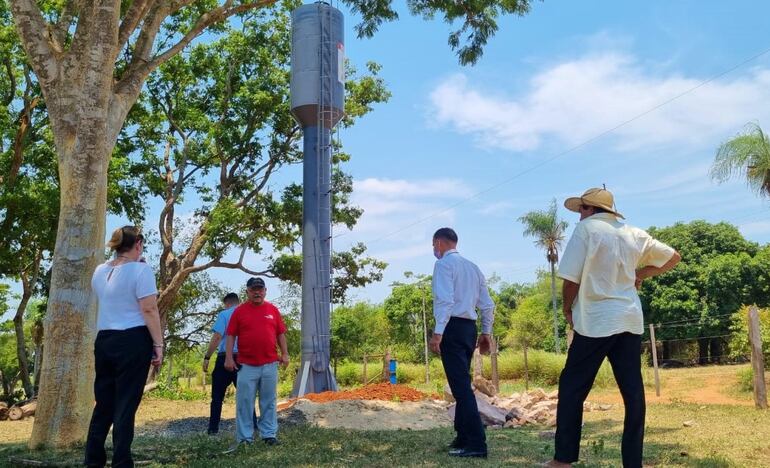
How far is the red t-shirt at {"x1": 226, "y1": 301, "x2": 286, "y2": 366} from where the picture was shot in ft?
21.1

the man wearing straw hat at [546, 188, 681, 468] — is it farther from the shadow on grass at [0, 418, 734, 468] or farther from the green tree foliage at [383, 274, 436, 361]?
the green tree foliage at [383, 274, 436, 361]

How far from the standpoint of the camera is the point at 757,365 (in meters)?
11.1

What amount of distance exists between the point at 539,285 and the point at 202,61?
168ft

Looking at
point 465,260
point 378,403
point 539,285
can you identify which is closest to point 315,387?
point 378,403

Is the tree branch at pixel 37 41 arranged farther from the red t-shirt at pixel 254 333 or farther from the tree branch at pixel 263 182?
the tree branch at pixel 263 182

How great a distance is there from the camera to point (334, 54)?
16.2m

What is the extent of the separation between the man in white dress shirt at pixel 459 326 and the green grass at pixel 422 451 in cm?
24

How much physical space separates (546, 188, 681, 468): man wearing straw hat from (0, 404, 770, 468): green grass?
815 millimetres

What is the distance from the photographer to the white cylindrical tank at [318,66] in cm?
1591

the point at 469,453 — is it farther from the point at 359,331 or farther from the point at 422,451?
the point at 359,331

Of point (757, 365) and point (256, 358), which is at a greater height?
point (256, 358)

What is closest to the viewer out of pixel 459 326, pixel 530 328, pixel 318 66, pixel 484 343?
pixel 459 326

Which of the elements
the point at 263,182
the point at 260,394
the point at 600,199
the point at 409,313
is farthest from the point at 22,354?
the point at 409,313

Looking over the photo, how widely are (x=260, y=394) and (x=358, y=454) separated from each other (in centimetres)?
141
